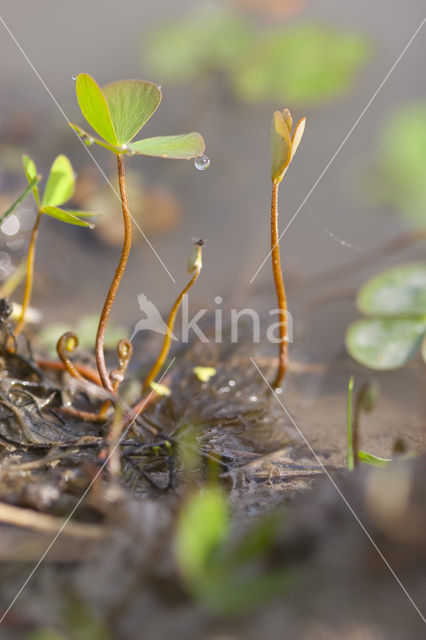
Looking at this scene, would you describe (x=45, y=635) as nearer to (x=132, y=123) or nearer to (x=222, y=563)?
(x=222, y=563)

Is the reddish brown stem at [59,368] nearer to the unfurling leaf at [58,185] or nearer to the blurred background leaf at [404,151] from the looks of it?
the unfurling leaf at [58,185]

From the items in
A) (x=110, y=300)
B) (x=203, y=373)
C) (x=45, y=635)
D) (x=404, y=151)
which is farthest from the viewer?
(x=404, y=151)

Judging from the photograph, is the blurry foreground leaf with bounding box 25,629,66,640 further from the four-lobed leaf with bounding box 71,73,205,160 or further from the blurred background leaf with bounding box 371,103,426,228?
the blurred background leaf with bounding box 371,103,426,228

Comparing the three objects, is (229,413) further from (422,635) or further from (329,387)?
(422,635)

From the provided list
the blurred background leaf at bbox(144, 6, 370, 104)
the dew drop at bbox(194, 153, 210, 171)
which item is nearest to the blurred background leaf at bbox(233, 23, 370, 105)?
the blurred background leaf at bbox(144, 6, 370, 104)

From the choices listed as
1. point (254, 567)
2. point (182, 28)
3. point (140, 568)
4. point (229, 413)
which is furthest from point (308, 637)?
point (182, 28)

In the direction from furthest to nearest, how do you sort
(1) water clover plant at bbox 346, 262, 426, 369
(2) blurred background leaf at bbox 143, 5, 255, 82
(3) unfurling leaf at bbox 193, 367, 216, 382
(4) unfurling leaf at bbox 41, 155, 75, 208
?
(2) blurred background leaf at bbox 143, 5, 255, 82 → (1) water clover plant at bbox 346, 262, 426, 369 → (3) unfurling leaf at bbox 193, 367, 216, 382 → (4) unfurling leaf at bbox 41, 155, 75, 208

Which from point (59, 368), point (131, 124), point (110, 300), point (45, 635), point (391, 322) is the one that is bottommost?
point (45, 635)

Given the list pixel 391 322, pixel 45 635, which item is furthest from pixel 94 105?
pixel 391 322
